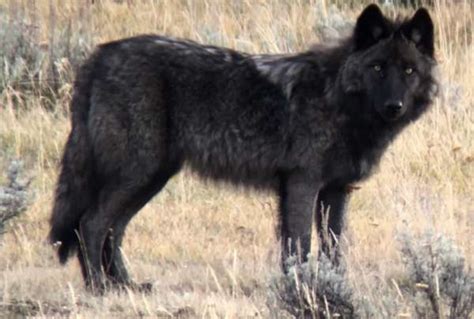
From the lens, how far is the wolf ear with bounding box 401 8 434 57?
677 cm

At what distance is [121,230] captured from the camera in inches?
280

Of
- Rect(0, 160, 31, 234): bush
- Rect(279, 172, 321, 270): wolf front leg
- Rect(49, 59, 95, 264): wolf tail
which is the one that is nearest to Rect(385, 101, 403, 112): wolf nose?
Rect(279, 172, 321, 270): wolf front leg

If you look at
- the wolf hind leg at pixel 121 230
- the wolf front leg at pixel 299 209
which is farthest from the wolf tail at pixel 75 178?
the wolf front leg at pixel 299 209

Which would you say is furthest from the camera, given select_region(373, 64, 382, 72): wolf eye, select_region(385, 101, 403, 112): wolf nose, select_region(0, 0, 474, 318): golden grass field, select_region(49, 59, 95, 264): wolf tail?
select_region(49, 59, 95, 264): wolf tail

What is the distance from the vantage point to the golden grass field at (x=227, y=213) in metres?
6.23

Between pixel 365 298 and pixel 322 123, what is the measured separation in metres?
1.60

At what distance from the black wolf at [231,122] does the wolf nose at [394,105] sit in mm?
85

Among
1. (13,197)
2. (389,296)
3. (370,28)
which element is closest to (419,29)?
(370,28)

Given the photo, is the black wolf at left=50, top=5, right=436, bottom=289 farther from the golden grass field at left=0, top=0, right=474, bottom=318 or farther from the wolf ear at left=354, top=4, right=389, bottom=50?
the golden grass field at left=0, top=0, right=474, bottom=318

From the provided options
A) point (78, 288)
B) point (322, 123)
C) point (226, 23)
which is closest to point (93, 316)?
point (78, 288)

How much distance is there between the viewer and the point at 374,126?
22.5 feet

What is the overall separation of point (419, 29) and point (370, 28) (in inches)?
10.6

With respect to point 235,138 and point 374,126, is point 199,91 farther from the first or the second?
point 374,126

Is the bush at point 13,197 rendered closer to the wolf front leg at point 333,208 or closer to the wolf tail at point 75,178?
the wolf tail at point 75,178
